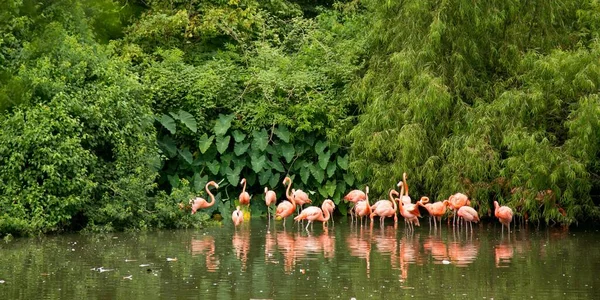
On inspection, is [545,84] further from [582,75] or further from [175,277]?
[175,277]

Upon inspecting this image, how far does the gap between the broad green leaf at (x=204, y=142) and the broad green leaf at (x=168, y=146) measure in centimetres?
52

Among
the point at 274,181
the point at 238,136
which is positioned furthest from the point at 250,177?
the point at 238,136

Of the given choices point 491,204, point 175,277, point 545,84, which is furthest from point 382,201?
point 175,277

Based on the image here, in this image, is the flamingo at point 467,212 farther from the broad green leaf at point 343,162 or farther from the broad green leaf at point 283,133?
the broad green leaf at point 283,133

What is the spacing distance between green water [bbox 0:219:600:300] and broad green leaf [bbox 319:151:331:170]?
3.31 meters

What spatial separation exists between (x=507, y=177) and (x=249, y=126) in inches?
213

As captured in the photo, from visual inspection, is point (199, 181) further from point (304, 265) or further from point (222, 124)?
point (304, 265)

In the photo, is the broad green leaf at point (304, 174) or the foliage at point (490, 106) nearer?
the foliage at point (490, 106)

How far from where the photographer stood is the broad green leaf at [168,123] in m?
18.8

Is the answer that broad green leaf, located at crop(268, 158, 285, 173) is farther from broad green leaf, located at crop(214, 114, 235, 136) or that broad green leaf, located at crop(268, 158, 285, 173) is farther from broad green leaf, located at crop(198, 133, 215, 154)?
broad green leaf, located at crop(198, 133, 215, 154)

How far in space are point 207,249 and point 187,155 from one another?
20.6ft

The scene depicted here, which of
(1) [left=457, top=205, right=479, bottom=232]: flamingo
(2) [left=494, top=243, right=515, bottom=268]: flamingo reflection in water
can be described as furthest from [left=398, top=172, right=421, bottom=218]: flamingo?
(2) [left=494, top=243, right=515, bottom=268]: flamingo reflection in water

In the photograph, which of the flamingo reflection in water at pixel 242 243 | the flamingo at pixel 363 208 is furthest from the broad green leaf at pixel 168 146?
the flamingo at pixel 363 208

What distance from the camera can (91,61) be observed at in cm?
1598
